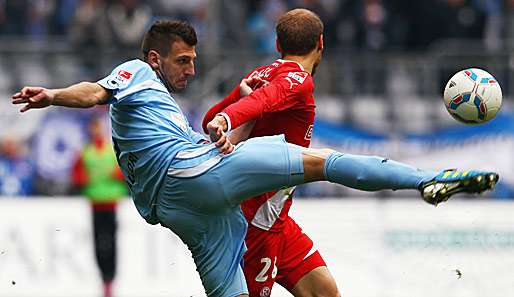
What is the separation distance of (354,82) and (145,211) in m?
7.77

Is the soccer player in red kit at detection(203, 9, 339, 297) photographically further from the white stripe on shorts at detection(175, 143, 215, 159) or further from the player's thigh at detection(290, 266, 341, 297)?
the white stripe on shorts at detection(175, 143, 215, 159)

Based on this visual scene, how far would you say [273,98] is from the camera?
756 cm

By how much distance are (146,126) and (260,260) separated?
1427 mm

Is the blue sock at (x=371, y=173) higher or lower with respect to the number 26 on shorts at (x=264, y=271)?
higher

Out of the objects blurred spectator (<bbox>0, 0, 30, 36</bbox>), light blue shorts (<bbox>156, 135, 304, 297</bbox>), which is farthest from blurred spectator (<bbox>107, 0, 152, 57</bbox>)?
A: light blue shorts (<bbox>156, 135, 304, 297</bbox>)

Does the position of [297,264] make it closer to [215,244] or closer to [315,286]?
[315,286]

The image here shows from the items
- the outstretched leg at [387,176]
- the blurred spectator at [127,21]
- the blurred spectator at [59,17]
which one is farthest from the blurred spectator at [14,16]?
the outstretched leg at [387,176]

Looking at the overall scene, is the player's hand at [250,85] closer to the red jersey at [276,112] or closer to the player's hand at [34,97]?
the red jersey at [276,112]

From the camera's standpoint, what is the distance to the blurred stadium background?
1380 centimetres

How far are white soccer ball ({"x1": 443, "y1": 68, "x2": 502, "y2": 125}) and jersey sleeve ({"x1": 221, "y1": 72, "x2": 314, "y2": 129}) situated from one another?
0.97 meters

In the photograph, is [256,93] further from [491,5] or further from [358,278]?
[491,5]

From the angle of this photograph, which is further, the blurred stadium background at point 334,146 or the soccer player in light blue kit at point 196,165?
the blurred stadium background at point 334,146

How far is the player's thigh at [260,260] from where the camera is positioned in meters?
8.16

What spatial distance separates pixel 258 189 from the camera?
7.21 meters
